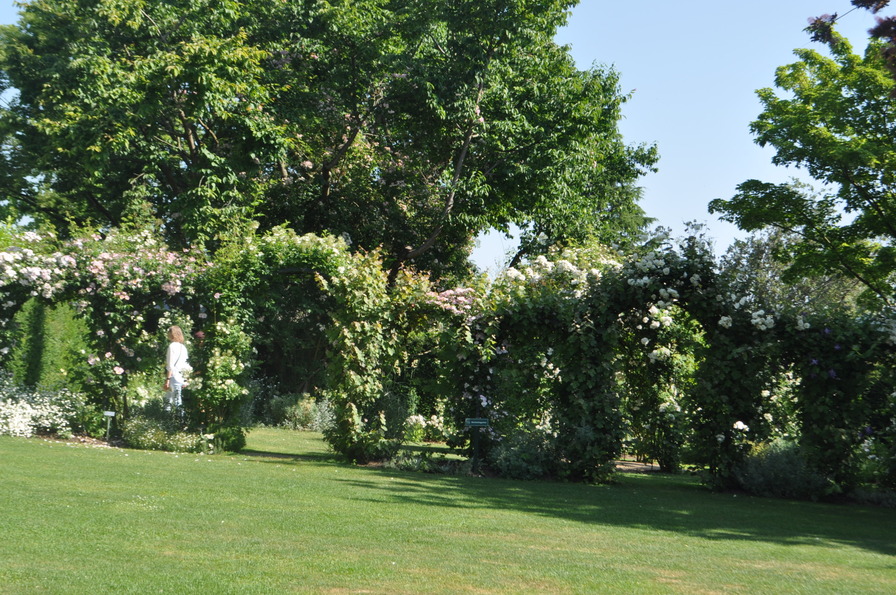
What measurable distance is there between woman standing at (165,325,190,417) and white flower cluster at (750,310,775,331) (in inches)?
347

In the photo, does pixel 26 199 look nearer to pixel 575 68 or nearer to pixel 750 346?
pixel 575 68

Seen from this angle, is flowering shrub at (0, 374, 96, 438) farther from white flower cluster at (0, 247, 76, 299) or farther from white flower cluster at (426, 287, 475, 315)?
white flower cluster at (426, 287, 475, 315)

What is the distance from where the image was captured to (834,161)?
18375 mm

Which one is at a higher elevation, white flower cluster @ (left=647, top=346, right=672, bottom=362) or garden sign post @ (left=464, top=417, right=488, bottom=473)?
white flower cluster @ (left=647, top=346, right=672, bottom=362)

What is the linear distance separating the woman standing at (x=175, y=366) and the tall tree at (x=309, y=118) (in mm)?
7578

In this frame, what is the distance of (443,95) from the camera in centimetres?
2216

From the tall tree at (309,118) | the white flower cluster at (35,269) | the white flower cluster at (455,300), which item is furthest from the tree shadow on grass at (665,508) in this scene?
the tall tree at (309,118)

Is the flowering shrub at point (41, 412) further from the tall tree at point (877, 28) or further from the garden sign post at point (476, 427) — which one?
the tall tree at point (877, 28)

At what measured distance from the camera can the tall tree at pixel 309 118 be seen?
21.0 metres

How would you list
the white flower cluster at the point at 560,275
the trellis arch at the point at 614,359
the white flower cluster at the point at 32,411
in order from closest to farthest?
1. the trellis arch at the point at 614,359
2. the white flower cluster at the point at 560,275
3. the white flower cluster at the point at 32,411


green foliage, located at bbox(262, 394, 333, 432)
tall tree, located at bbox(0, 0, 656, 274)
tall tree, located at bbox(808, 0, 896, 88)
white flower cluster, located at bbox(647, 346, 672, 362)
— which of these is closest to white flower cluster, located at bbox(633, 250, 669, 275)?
white flower cluster, located at bbox(647, 346, 672, 362)

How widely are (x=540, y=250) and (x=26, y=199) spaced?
16710 mm

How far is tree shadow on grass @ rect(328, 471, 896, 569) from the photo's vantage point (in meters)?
8.51

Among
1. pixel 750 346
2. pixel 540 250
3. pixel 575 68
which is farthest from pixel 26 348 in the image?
pixel 575 68
